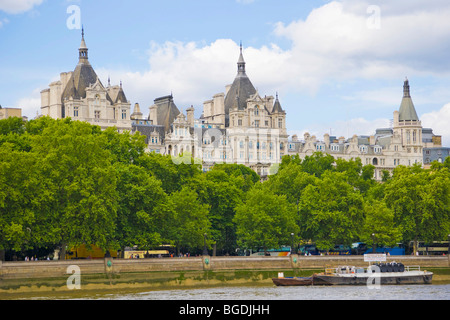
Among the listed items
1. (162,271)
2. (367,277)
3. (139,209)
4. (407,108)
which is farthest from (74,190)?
(407,108)

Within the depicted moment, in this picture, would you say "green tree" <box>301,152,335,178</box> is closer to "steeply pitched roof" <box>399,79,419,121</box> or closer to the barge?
"steeply pitched roof" <box>399,79,419,121</box>

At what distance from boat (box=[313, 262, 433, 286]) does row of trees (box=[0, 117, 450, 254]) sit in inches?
496

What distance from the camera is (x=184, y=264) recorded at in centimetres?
9850

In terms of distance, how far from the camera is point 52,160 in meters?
91.2

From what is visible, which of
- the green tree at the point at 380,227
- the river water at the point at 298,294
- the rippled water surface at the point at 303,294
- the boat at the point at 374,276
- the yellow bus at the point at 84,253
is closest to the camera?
the river water at the point at 298,294

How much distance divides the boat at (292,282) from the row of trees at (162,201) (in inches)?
476

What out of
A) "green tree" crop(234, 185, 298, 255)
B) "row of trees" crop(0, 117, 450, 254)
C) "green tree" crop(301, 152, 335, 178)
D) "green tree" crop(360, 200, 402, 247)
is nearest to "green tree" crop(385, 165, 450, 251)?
"row of trees" crop(0, 117, 450, 254)

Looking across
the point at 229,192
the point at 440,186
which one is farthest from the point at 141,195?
the point at 440,186

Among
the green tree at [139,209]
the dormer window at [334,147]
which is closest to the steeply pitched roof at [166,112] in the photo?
the dormer window at [334,147]

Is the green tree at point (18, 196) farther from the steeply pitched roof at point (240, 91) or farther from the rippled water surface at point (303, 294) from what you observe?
the steeply pitched roof at point (240, 91)

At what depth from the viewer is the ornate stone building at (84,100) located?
14512 cm

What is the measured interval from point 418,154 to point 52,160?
105m

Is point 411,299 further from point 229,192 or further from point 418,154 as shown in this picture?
point 418,154
